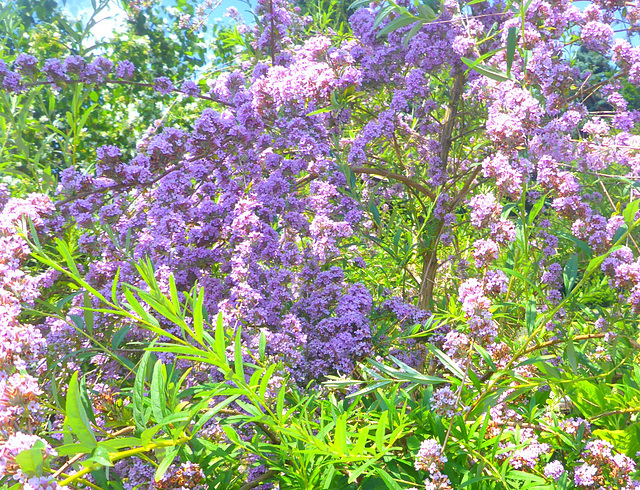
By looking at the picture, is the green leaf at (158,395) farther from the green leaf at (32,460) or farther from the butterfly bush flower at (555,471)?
the butterfly bush flower at (555,471)

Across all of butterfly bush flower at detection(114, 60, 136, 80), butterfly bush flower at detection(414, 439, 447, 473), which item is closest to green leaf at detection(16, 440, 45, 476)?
butterfly bush flower at detection(414, 439, 447, 473)

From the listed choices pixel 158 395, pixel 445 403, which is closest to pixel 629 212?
pixel 445 403

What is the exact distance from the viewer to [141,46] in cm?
566

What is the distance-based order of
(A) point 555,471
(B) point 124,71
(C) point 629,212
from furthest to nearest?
(B) point 124,71 < (A) point 555,471 < (C) point 629,212

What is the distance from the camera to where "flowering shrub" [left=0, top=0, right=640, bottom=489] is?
3.83ft

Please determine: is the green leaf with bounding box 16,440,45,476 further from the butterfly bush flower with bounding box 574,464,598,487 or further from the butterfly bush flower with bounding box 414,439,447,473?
the butterfly bush flower with bounding box 574,464,598,487

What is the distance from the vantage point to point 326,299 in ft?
6.40

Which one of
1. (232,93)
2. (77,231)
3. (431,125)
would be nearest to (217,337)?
(232,93)

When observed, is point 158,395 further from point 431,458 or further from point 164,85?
point 164,85

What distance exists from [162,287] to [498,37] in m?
2.15

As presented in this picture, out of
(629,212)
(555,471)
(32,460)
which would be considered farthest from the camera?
(555,471)

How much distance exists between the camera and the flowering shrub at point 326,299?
1.17 metres

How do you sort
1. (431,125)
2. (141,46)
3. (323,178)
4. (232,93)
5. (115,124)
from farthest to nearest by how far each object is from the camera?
(141,46), (115,124), (431,125), (232,93), (323,178)

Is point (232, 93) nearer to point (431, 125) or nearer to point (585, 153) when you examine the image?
point (431, 125)
